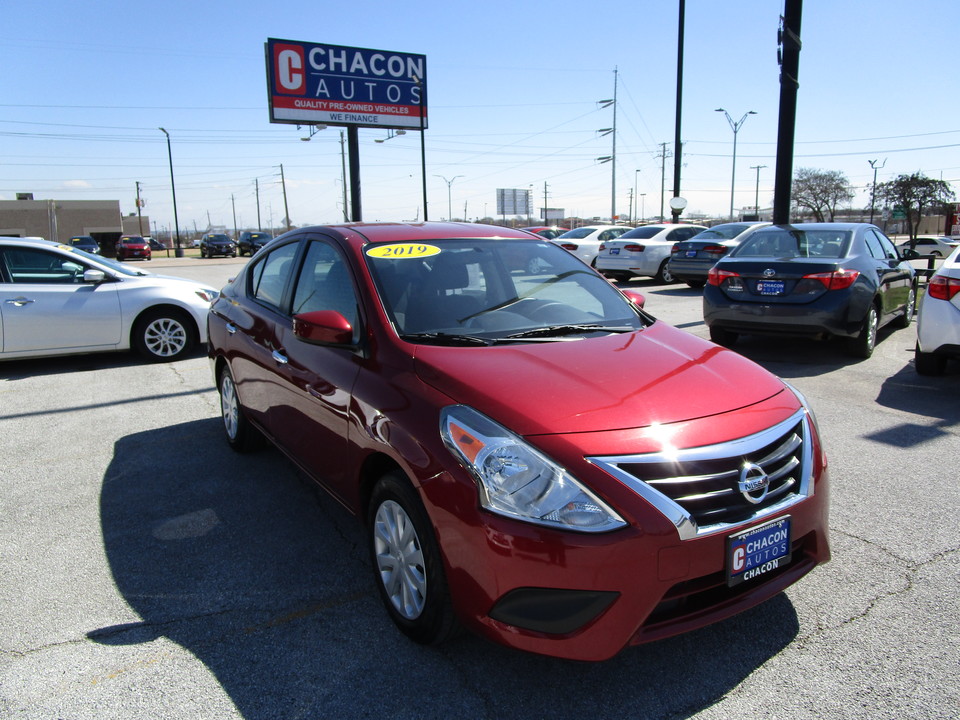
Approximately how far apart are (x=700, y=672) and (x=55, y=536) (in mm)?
3363

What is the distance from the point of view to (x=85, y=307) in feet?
25.6

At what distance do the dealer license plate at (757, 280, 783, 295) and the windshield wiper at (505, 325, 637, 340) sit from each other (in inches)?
181

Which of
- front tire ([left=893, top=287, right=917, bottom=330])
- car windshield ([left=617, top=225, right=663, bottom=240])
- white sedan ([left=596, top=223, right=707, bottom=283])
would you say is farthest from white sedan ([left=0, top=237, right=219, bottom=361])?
car windshield ([left=617, top=225, right=663, bottom=240])

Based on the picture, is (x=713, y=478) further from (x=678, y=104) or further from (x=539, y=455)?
(x=678, y=104)

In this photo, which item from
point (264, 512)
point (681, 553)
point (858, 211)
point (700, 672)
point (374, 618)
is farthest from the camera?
point (858, 211)

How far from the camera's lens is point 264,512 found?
3869 millimetres

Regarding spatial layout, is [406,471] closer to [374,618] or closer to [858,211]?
[374,618]

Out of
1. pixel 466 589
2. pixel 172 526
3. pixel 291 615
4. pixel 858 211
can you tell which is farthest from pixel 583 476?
pixel 858 211

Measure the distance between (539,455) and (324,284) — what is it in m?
1.90

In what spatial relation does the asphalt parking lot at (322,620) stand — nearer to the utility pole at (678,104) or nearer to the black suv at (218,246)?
the utility pole at (678,104)

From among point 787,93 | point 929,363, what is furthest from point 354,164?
point 929,363

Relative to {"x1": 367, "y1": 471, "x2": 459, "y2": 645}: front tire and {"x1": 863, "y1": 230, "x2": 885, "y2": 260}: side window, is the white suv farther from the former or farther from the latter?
{"x1": 367, "y1": 471, "x2": 459, "y2": 645}: front tire

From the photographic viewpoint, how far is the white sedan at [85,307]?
7.54 meters

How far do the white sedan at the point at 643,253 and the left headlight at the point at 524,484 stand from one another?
Result: 14.9 m
